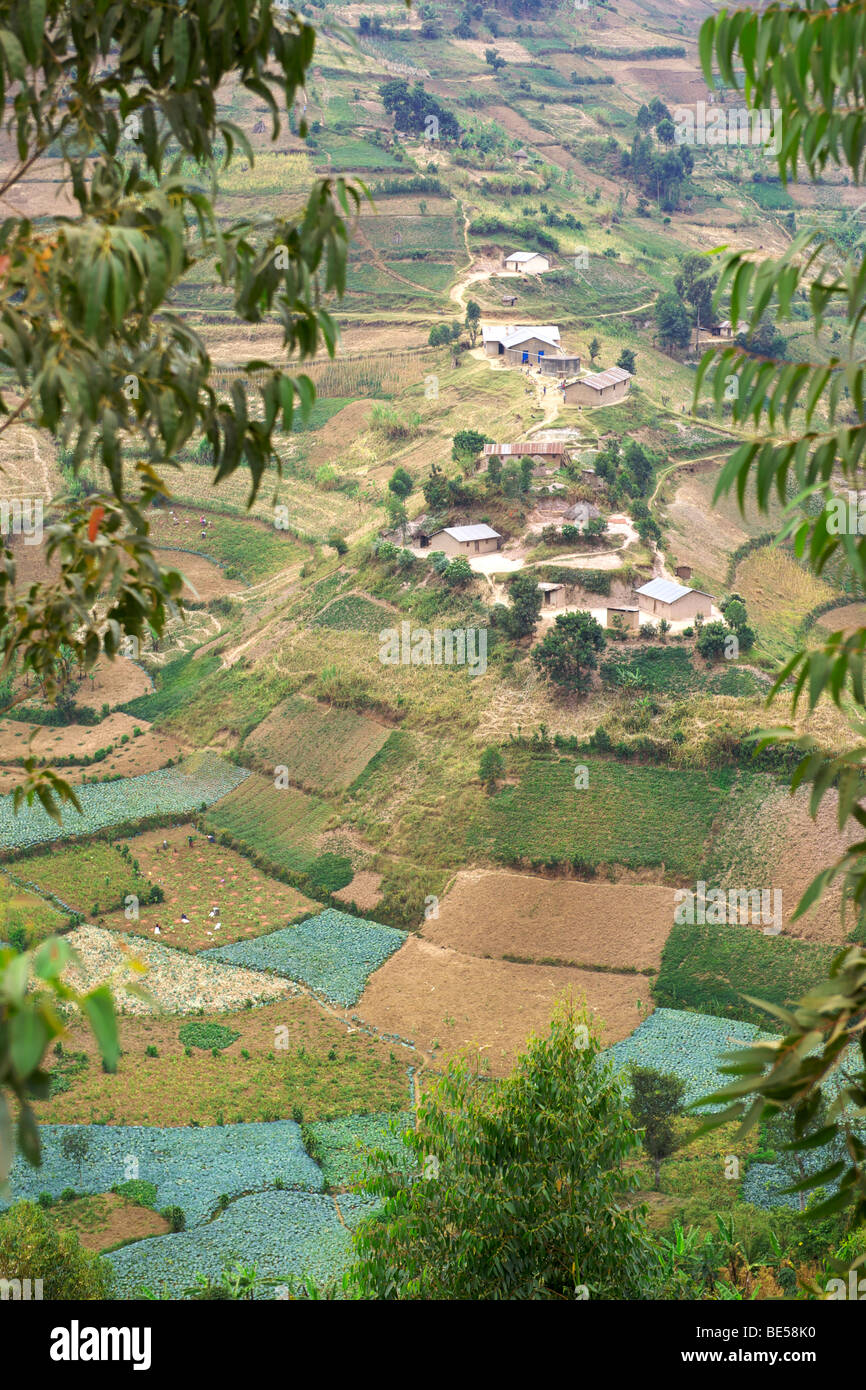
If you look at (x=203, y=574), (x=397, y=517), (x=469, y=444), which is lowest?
(x=203, y=574)

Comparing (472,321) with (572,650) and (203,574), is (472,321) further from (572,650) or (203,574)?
(572,650)

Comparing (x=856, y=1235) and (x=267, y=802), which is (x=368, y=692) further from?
(x=856, y=1235)

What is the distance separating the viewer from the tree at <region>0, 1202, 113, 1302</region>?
1736cm

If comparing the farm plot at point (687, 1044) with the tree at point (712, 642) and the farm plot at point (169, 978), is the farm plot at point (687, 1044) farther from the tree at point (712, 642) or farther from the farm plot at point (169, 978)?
the tree at point (712, 642)

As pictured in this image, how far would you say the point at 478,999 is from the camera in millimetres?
31047

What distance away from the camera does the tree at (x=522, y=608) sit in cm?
4000

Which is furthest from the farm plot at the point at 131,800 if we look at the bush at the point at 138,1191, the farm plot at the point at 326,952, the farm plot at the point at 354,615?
the bush at the point at 138,1191

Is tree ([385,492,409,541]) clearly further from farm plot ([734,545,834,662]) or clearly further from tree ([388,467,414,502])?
farm plot ([734,545,834,662])

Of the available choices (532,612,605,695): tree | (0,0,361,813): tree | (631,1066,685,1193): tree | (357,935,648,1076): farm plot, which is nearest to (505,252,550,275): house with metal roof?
(532,612,605,695): tree

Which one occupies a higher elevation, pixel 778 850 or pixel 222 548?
pixel 222 548

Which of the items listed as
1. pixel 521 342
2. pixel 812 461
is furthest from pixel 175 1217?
pixel 521 342

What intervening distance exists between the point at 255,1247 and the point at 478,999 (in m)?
9.69

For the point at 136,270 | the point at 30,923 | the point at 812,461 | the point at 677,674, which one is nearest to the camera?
the point at 136,270

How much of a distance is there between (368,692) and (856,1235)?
86.0 feet
